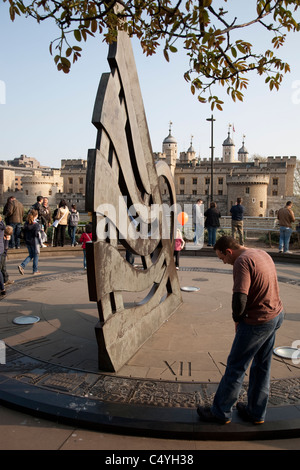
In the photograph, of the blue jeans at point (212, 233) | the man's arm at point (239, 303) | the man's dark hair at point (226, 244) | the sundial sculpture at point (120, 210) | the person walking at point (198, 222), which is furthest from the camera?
the person walking at point (198, 222)

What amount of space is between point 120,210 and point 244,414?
2460mm

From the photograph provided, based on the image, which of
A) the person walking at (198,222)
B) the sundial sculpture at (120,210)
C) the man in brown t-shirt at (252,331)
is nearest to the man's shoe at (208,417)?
the man in brown t-shirt at (252,331)

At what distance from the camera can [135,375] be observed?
4.40 metres

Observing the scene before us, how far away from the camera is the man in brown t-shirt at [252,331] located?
329cm

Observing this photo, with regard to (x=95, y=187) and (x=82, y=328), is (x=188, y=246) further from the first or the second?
(x=95, y=187)

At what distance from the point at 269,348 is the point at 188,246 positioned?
38.1ft

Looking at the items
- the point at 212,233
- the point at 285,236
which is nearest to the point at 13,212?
the point at 212,233

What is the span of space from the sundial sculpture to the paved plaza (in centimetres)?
33

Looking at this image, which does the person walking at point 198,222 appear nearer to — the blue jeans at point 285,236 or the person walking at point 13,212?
the blue jeans at point 285,236

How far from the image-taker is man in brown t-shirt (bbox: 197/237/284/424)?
3.29 m

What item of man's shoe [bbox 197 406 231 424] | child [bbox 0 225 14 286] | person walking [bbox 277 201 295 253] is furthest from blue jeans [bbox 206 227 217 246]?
man's shoe [bbox 197 406 231 424]

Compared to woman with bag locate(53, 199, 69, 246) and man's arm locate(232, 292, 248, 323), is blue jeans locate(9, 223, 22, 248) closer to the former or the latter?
woman with bag locate(53, 199, 69, 246)

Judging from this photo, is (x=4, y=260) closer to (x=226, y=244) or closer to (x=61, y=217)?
(x=61, y=217)

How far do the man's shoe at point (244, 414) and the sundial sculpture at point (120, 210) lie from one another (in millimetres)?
1443
